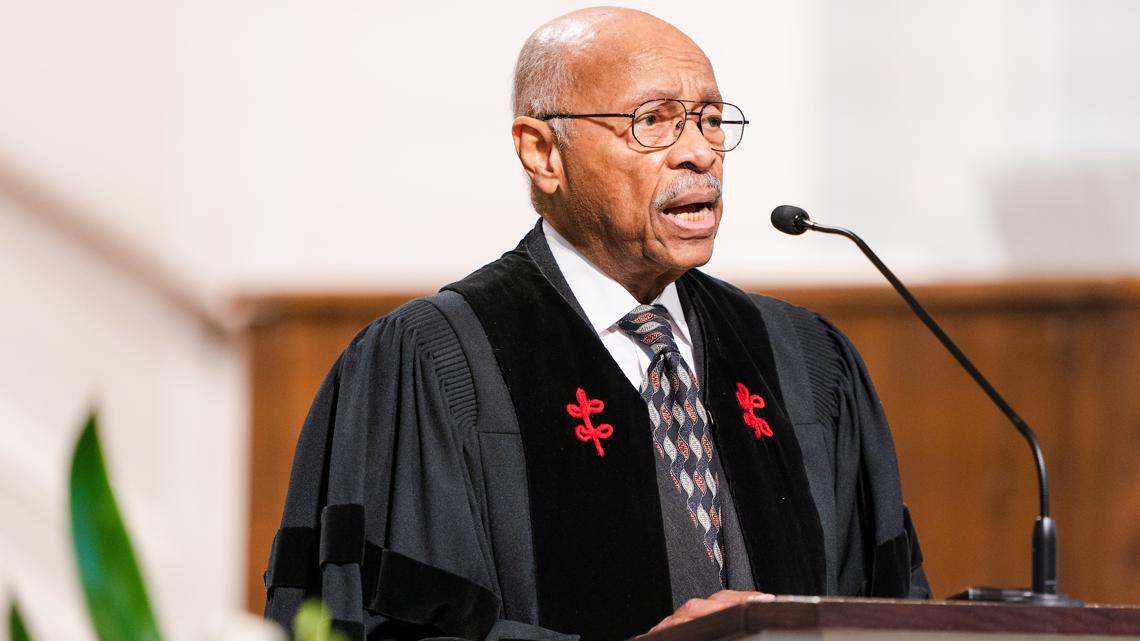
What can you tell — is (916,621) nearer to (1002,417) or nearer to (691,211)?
(691,211)

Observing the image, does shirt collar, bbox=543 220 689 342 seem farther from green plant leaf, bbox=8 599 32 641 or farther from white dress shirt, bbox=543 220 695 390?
green plant leaf, bbox=8 599 32 641

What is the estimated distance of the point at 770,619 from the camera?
1863 millimetres

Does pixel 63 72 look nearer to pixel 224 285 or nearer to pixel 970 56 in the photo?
pixel 224 285

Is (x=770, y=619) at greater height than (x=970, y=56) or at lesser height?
lesser

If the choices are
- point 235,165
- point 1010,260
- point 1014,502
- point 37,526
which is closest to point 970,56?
point 1010,260

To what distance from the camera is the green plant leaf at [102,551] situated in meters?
1.04

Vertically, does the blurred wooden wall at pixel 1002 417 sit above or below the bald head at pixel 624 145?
below

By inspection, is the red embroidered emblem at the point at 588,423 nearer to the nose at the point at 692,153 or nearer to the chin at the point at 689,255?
the chin at the point at 689,255

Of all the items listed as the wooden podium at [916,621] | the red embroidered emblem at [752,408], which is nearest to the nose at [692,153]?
the red embroidered emblem at [752,408]

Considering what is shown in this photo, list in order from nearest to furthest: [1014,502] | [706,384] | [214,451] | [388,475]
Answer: [388,475] → [706,384] → [1014,502] → [214,451]

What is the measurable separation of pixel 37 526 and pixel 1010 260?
3.06 m

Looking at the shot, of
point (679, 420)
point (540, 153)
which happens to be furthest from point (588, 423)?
point (540, 153)

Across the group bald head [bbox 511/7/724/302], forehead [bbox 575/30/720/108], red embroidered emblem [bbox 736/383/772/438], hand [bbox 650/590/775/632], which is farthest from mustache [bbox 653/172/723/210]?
hand [bbox 650/590/775/632]

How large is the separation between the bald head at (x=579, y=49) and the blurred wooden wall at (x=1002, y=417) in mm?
2322
